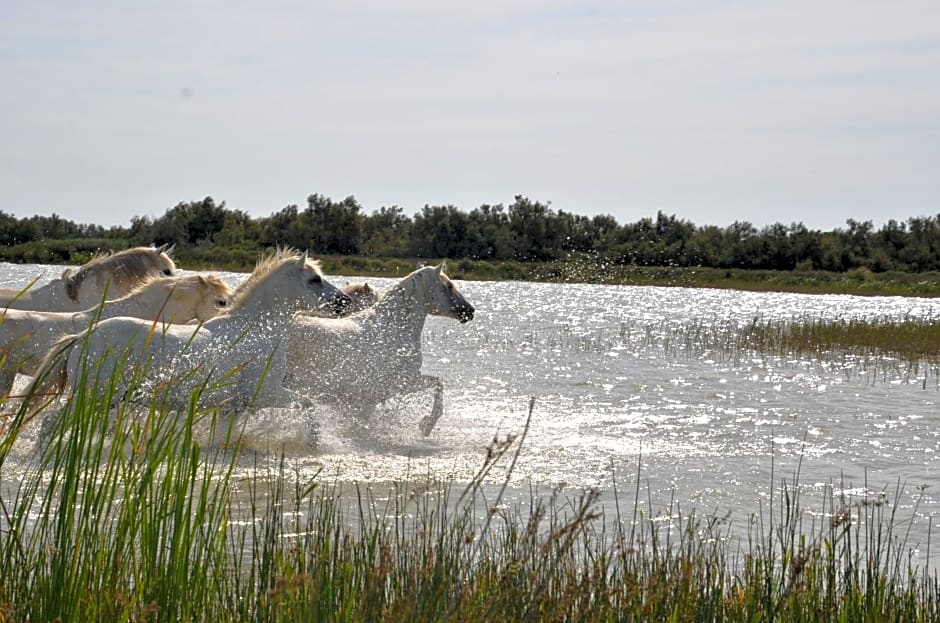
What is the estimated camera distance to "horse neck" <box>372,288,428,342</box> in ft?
38.5

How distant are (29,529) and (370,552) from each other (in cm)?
368

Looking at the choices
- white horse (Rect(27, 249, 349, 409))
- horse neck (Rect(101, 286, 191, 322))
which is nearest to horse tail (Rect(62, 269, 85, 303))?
horse neck (Rect(101, 286, 191, 322))

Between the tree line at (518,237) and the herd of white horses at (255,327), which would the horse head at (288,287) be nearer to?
the herd of white horses at (255,327)

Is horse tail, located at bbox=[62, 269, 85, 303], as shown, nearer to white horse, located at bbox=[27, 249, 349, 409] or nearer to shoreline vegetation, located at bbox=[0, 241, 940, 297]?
white horse, located at bbox=[27, 249, 349, 409]

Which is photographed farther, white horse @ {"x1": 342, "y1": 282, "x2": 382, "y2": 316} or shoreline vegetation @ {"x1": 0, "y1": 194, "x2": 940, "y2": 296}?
shoreline vegetation @ {"x1": 0, "y1": 194, "x2": 940, "y2": 296}

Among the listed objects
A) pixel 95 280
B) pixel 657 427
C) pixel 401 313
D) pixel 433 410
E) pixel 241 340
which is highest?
pixel 95 280

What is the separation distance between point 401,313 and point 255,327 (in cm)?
220

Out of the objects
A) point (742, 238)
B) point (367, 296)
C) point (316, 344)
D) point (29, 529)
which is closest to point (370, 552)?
point (29, 529)

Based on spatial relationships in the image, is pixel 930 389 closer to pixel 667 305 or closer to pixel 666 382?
pixel 666 382

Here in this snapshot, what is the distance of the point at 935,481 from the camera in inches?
413

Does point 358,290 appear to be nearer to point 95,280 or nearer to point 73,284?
point 95,280

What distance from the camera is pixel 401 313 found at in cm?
1186

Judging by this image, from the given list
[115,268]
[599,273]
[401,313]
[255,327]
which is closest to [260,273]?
[255,327]

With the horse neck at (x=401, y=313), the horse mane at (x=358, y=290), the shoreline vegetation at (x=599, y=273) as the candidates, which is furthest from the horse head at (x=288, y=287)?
the shoreline vegetation at (x=599, y=273)
